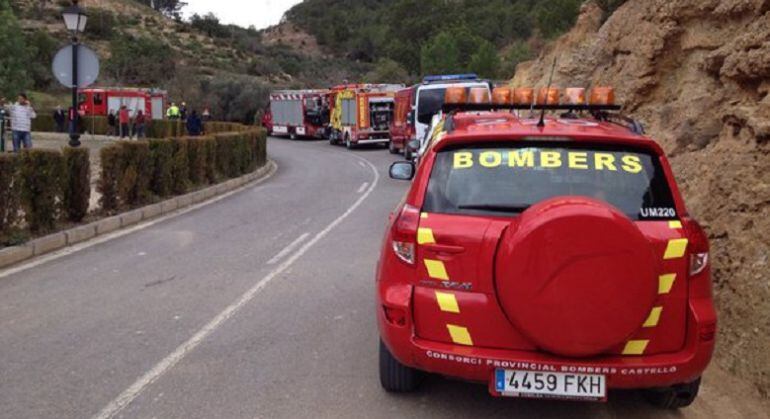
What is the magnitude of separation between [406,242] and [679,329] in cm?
155

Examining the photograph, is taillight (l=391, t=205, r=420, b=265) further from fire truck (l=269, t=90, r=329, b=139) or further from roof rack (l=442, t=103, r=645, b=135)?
fire truck (l=269, t=90, r=329, b=139)

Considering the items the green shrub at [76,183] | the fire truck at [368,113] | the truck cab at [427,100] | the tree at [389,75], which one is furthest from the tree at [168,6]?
the green shrub at [76,183]

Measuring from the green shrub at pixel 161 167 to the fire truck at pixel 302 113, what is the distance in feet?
95.2

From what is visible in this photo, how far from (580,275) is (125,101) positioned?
157 feet

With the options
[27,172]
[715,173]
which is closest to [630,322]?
[715,173]

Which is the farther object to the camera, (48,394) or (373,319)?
(373,319)

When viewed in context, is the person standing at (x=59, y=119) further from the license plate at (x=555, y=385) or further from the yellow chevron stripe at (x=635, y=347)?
the yellow chevron stripe at (x=635, y=347)

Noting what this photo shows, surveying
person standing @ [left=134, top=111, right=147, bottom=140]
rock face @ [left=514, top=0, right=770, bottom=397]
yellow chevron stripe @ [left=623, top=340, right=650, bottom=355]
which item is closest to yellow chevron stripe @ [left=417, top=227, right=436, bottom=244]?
yellow chevron stripe @ [left=623, top=340, right=650, bottom=355]

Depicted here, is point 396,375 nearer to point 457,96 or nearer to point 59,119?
point 457,96

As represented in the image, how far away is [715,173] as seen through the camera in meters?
8.08

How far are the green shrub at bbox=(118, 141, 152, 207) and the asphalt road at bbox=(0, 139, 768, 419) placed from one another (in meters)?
1.98

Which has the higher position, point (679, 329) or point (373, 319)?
point (679, 329)

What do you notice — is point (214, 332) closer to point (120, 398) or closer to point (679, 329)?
point (120, 398)

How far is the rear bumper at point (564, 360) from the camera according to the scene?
13.7ft
